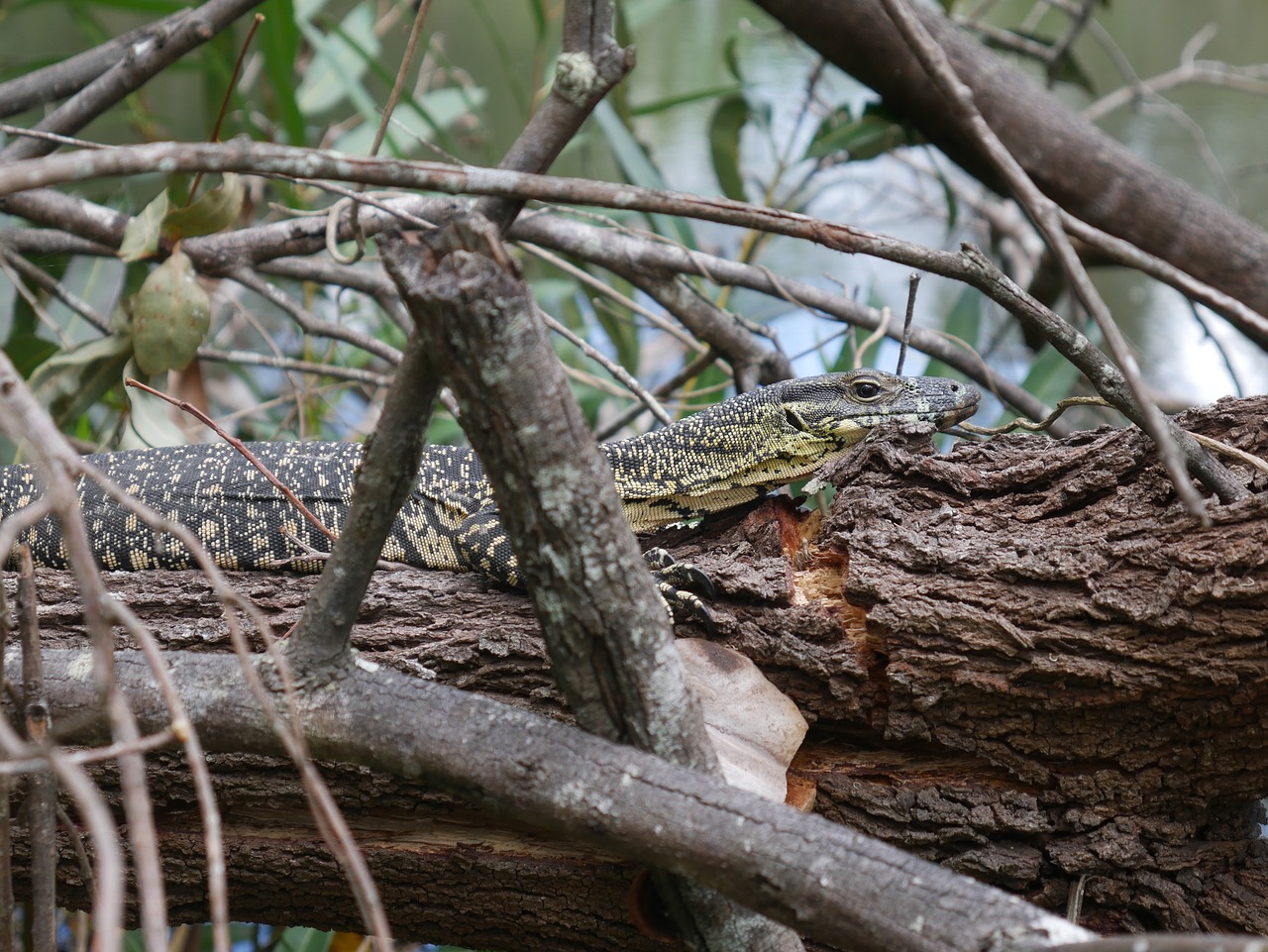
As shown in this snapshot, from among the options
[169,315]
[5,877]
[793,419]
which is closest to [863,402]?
[793,419]

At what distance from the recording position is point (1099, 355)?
2.62 meters

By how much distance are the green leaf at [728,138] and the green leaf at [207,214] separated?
3.50 meters

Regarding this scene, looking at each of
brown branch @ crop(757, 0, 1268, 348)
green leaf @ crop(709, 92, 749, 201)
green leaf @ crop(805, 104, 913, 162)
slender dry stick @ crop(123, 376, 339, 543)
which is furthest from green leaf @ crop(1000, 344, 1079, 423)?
slender dry stick @ crop(123, 376, 339, 543)

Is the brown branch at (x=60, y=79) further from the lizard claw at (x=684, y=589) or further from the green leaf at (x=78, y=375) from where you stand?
the lizard claw at (x=684, y=589)

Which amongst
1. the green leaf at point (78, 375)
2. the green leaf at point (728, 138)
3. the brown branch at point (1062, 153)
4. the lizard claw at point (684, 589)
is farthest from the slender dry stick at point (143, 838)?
the green leaf at point (728, 138)

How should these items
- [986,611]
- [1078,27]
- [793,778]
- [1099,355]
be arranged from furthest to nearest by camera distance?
[1078,27]
[793,778]
[986,611]
[1099,355]

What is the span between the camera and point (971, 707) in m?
2.88

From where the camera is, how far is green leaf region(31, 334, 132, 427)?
14.6ft

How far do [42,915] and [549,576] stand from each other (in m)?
1.29

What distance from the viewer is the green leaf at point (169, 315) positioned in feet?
14.0

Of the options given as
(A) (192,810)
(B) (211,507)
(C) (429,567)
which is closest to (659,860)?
(A) (192,810)

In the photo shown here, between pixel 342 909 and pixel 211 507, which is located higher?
pixel 211 507

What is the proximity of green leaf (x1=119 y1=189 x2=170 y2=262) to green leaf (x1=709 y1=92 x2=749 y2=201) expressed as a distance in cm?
372

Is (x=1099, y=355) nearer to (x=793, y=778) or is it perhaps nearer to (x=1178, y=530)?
(x=1178, y=530)
